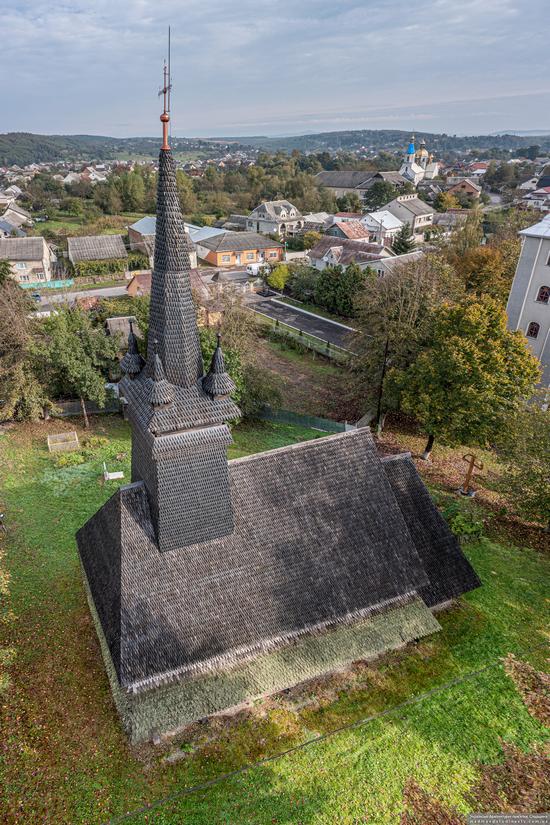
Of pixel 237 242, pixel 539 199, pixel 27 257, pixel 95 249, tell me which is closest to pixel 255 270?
pixel 237 242

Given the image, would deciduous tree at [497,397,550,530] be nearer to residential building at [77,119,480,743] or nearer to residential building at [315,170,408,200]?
residential building at [77,119,480,743]

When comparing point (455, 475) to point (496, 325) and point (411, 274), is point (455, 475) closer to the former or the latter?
point (496, 325)

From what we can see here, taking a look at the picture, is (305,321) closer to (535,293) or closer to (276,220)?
(535,293)

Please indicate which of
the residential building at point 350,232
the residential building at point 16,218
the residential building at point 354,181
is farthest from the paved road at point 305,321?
the residential building at point 354,181

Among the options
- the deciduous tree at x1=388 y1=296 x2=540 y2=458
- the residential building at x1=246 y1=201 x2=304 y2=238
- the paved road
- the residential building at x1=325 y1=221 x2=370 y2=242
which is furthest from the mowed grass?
the residential building at x1=246 y1=201 x2=304 y2=238

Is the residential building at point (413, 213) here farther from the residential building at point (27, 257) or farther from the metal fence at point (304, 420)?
the metal fence at point (304, 420)

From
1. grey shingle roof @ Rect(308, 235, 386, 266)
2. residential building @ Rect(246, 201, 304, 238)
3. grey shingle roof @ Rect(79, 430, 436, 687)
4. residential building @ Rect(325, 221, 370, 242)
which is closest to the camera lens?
grey shingle roof @ Rect(79, 430, 436, 687)
